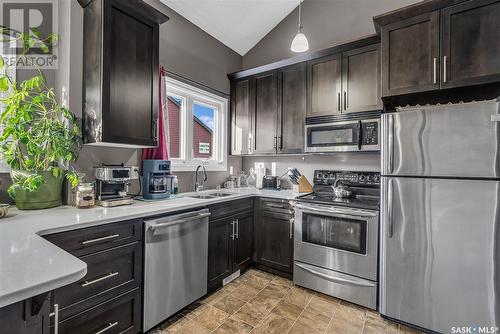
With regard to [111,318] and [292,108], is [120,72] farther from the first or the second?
[292,108]

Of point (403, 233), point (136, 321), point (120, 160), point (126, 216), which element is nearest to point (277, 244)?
point (403, 233)

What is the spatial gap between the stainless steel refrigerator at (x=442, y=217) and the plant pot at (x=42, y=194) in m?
2.54

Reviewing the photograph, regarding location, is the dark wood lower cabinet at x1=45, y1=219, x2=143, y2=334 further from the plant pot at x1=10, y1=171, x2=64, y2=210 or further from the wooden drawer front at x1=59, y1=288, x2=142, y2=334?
the plant pot at x1=10, y1=171, x2=64, y2=210

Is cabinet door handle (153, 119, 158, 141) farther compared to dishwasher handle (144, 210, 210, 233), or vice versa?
cabinet door handle (153, 119, 158, 141)

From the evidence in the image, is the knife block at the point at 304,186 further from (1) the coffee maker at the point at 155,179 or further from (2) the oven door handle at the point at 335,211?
(1) the coffee maker at the point at 155,179

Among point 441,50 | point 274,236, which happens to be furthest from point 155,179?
point 441,50

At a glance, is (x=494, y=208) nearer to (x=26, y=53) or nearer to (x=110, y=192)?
(x=110, y=192)

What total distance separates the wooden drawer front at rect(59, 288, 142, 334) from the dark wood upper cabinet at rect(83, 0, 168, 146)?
112 cm

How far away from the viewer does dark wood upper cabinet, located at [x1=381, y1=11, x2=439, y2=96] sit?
6.45ft

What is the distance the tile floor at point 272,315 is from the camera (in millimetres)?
1849

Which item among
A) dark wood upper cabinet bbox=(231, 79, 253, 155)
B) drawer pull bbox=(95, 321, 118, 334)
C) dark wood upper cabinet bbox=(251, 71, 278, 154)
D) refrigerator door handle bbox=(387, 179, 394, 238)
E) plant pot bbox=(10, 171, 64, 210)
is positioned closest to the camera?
drawer pull bbox=(95, 321, 118, 334)

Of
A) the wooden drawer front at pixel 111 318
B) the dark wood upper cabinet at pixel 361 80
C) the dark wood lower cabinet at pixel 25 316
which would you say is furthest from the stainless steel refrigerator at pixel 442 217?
the dark wood lower cabinet at pixel 25 316

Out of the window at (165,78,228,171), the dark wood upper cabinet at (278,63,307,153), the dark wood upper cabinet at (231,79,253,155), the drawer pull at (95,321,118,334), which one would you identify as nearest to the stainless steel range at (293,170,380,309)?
the dark wood upper cabinet at (278,63,307,153)

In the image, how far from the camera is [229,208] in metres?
2.50
